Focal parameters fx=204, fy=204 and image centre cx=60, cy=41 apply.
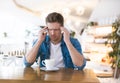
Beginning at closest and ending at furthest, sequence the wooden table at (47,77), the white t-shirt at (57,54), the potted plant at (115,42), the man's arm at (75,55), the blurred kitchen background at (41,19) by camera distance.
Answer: the wooden table at (47,77) < the man's arm at (75,55) < the white t-shirt at (57,54) < the potted plant at (115,42) < the blurred kitchen background at (41,19)

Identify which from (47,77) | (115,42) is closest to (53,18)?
(47,77)

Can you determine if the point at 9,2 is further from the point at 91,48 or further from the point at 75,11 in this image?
the point at 91,48

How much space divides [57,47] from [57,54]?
0.20 feet

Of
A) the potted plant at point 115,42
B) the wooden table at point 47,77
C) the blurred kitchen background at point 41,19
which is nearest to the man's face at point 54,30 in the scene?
the wooden table at point 47,77

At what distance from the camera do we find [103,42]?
4543mm

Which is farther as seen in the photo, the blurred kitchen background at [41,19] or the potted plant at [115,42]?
the blurred kitchen background at [41,19]

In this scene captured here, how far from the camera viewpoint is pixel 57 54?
176 cm

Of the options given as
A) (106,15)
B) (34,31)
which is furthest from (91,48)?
(34,31)

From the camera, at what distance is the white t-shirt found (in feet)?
5.69

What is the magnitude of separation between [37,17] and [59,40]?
3647mm

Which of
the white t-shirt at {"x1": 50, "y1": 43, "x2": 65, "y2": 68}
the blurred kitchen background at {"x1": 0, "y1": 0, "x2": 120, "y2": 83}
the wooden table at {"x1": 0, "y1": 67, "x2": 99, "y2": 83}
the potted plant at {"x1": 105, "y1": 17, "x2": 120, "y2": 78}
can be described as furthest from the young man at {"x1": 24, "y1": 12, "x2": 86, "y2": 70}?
the blurred kitchen background at {"x1": 0, "y1": 0, "x2": 120, "y2": 83}

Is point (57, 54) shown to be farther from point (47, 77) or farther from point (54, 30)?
point (47, 77)

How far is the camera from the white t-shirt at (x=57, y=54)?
173 centimetres

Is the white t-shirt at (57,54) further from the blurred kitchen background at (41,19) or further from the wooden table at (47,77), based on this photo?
the blurred kitchen background at (41,19)
